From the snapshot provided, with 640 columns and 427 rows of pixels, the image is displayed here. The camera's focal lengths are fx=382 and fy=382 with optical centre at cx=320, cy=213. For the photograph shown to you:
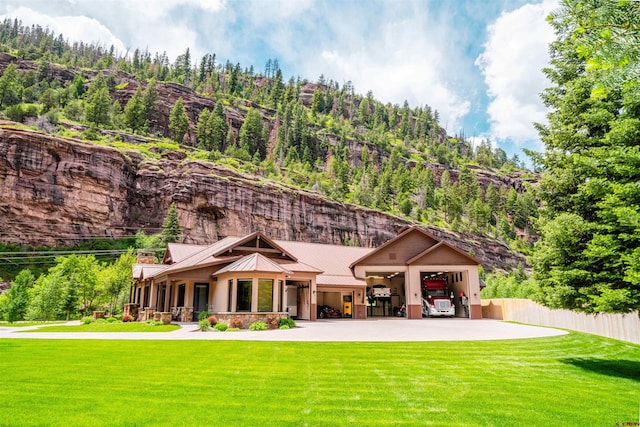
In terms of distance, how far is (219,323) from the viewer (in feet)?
62.5

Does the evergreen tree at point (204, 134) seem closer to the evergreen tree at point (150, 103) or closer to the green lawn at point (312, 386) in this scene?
the evergreen tree at point (150, 103)

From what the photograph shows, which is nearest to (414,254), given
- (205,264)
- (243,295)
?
(243,295)

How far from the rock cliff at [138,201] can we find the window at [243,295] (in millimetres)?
40012

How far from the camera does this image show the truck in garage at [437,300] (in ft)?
99.0

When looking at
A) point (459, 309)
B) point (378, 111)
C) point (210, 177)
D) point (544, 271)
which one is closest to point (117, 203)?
point (210, 177)

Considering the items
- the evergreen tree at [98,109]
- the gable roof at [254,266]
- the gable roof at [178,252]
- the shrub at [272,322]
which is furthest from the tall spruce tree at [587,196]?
the evergreen tree at [98,109]

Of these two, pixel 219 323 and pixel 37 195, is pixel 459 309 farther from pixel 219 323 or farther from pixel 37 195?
Result: pixel 37 195

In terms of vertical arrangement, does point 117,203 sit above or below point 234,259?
above

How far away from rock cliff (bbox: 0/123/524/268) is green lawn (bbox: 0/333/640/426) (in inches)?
1896

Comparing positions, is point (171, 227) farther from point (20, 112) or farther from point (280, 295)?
point (20, 112)

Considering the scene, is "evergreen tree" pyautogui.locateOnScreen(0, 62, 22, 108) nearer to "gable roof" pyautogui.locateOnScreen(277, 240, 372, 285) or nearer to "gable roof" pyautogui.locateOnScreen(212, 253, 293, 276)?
"gable roof" pyautogui.locateOnScreen(277, 240, 372, 285)

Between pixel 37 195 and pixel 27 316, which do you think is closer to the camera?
pixel 27 316

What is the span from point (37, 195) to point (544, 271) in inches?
2347

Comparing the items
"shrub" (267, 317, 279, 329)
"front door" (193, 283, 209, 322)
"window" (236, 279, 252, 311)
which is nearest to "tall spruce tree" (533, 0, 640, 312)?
"shrub" (267, 317, 279, 329)
